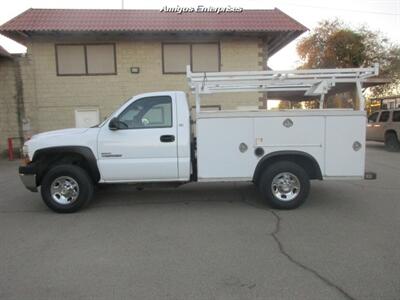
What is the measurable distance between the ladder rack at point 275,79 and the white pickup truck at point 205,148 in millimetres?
26

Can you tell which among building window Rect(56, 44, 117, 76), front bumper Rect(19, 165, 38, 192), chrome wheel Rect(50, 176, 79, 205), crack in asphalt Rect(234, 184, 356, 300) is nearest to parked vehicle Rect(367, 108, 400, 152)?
crack in asphalt Rect(234, 184, 356, 300)

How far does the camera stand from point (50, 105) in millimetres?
14969

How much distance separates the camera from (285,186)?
245 inches

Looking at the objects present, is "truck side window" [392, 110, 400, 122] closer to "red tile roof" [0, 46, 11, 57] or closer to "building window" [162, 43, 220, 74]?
"building window" [162, 43, 220, 74]

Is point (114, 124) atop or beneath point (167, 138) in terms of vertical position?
atop

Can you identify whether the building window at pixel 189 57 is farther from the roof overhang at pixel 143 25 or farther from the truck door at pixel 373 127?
the truck door at pixel 373 127

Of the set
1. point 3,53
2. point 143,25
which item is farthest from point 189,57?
point 3,53

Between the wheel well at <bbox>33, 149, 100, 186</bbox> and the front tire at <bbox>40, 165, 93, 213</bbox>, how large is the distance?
0.49 ft

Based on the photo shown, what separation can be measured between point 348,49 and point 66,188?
1210 inches

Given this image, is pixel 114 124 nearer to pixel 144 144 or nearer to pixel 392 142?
pixel 144 144

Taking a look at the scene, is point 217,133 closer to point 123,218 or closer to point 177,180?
point 177,180

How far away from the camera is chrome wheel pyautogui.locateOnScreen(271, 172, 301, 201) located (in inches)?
243

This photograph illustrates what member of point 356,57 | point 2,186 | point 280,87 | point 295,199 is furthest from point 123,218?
point 356,57

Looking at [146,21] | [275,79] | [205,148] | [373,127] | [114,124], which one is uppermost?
[146,21]
